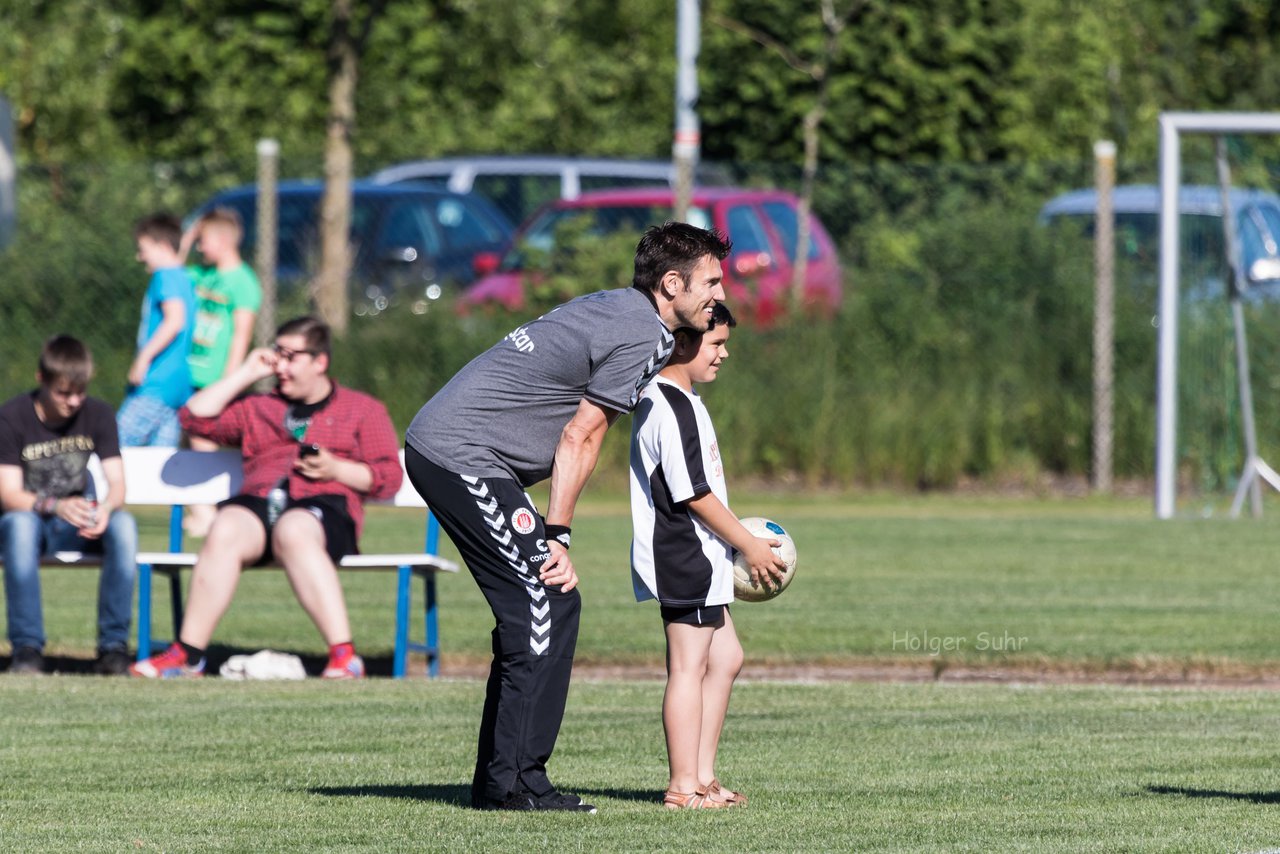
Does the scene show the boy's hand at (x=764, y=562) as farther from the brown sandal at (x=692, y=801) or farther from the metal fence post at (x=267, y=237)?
the metal fence post at (x=267, y=237)

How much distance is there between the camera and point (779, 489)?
693 inches

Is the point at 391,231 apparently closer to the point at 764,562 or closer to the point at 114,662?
the point at 114,662

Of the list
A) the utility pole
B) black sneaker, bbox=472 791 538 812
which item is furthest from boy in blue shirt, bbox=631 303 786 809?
the utility pole

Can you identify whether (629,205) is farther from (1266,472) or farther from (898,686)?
(898,686)

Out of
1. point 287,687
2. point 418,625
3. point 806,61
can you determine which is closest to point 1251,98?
point 806,61

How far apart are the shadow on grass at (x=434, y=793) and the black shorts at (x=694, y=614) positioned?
588 mm

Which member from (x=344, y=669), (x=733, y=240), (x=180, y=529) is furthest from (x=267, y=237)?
(x=344, y=669)

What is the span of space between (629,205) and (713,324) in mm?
12471

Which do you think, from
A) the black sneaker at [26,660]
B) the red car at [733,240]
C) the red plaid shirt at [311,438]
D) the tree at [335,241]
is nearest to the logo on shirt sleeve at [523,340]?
the red plaid shirt at [311,438]

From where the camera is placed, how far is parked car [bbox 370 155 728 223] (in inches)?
872

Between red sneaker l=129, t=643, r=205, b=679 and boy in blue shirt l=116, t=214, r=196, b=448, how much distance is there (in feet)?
10.3

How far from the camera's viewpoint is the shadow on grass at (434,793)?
6.52 m

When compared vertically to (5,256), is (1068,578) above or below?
below

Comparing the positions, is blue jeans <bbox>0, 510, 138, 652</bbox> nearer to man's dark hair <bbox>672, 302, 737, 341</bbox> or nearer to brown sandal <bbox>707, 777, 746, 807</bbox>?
brown sandal <bbox>707, 777, 746, 807</bbox>
